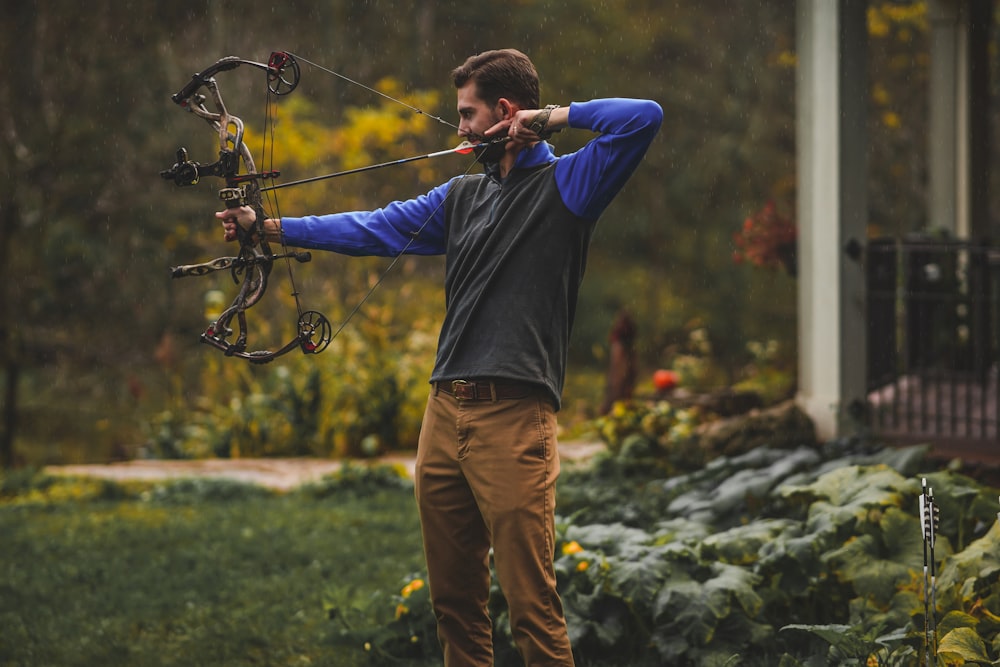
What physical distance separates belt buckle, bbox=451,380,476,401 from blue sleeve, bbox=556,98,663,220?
471 millimetres

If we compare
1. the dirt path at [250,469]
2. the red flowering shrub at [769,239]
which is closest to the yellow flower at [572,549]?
the dirt path at [250,469]

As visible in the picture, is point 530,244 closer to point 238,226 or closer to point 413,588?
point 238,226

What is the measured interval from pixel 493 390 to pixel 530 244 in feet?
1.14

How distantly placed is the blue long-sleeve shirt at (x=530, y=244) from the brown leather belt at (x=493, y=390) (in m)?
0.03

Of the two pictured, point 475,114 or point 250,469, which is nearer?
point 475,114

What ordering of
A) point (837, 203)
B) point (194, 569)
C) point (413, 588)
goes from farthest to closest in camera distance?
point (837, 203), point (194, 569), point (413, 588)

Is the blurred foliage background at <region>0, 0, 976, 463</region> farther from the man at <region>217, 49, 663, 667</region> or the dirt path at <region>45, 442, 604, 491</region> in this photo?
the man at <region>217, 49, 663, 667</region>

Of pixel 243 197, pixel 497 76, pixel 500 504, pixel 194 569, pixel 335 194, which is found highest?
pixel 335 194

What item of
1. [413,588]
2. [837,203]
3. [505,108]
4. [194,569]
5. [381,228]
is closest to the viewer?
[505,108]

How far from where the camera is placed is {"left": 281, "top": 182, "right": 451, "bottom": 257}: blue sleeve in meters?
2.74

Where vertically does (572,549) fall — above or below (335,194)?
below

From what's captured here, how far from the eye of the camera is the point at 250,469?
7.26 m

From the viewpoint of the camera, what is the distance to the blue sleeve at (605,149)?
244 cm

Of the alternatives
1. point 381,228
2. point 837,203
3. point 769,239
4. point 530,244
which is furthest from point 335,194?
point 530,244
